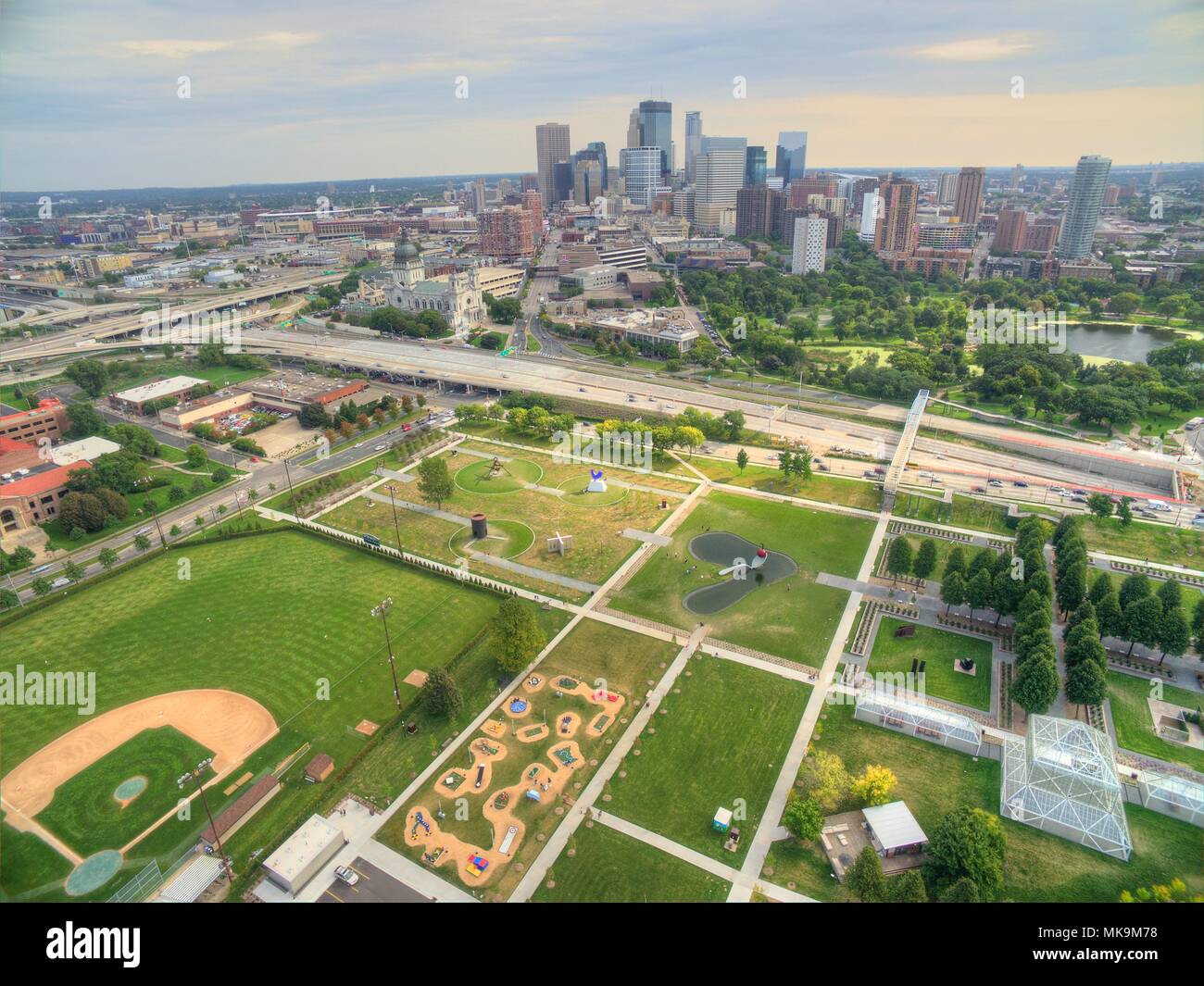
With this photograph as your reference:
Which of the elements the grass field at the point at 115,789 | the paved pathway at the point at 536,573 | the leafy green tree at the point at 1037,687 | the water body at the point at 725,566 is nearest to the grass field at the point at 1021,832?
the leafy green tree at the point at 1037,687

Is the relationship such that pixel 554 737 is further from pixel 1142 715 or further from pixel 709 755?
pixel 1142 715

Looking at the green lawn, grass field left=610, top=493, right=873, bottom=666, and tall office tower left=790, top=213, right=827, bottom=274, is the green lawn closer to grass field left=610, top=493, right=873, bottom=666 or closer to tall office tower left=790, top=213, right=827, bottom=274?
grass field left=610, top=493, right=873, bottom=666

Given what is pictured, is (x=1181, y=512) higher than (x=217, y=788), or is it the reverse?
(x=1181, y=512)

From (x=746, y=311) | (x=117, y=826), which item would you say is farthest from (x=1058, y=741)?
(x=746, y=311)

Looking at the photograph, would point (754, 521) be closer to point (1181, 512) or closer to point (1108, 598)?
point (1108, 598)

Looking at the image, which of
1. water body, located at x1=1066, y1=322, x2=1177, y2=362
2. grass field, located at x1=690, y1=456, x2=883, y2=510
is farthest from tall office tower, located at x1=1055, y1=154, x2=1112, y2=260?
grass field, located at x1=690, y1=456, x2=883, y2=510

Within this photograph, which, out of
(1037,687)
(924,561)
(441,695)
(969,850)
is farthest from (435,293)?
(969,850)
